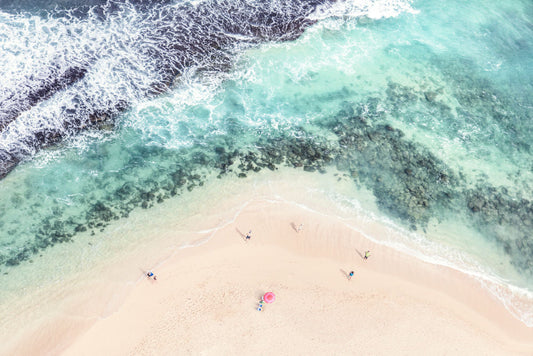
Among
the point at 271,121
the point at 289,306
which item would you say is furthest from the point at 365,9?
the point at 289,306

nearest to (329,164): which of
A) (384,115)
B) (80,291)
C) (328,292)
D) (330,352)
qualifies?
(384,115)

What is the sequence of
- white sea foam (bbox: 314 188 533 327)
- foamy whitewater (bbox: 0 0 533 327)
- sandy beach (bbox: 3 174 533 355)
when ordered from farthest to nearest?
foamy whitewater (bbox: 0 0 533 327) → white sea foam (bbox: 314 188 533 327) → sandy beach (bbox: 3 174 533 355)

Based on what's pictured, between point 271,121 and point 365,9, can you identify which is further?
point 365,9

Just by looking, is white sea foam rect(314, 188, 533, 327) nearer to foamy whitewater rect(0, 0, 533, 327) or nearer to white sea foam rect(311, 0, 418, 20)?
foamy whitewater rect(0, 0, 533, 327)

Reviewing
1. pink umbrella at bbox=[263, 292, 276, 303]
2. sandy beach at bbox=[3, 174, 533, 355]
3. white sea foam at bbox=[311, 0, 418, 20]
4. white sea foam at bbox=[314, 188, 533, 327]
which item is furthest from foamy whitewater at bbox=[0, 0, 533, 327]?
pink umbrella at bbox=[263, 292, 276, 303]

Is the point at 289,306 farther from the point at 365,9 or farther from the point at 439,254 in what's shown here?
the point at 365,9

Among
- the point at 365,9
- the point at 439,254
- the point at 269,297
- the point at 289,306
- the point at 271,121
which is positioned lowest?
the point at 289,306
